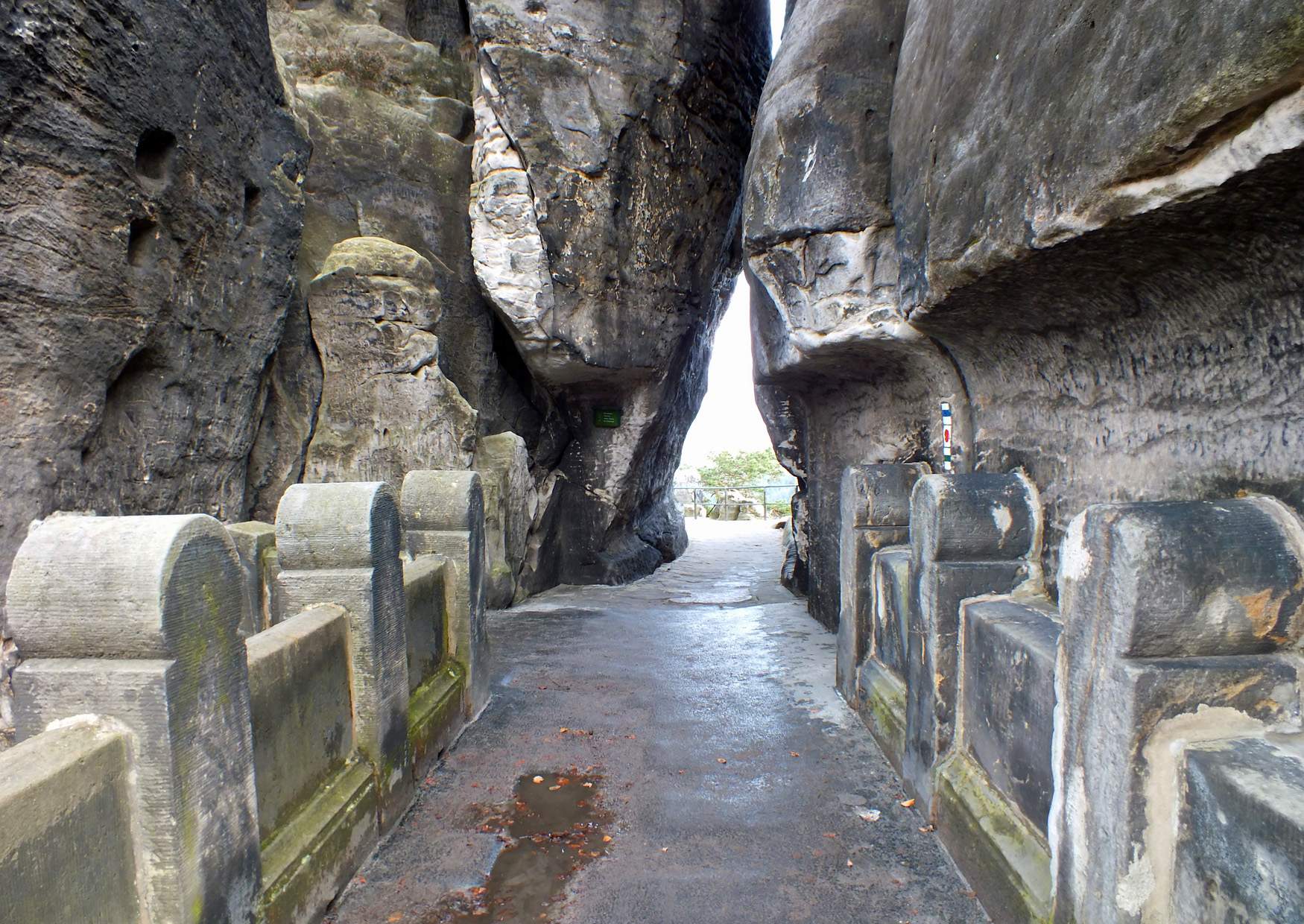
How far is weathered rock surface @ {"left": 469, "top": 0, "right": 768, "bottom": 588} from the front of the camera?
8.60m

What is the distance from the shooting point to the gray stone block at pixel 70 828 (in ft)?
4.99

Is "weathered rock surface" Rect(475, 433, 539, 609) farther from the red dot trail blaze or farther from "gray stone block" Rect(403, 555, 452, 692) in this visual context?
the red dot trail blaze

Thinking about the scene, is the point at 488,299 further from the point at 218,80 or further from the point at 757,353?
the point at 218,80

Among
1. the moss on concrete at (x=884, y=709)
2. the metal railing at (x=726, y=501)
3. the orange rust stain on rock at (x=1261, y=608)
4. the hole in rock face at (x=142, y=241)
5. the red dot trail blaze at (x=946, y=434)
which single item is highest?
the hole in rock face at (x=142, y=241)

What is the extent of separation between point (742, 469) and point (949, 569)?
21.9 m

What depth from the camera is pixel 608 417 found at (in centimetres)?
1052

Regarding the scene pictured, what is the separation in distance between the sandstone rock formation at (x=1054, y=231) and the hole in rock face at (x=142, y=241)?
4345 mm

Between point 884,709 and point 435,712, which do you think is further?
point 884,709

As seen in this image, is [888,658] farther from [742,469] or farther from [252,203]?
[742,469]

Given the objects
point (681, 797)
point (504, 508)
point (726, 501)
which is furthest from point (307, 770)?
point (726, 501)

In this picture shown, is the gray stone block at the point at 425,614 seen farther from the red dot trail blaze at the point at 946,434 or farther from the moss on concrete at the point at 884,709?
the red dot trail blaze at the point at 946,434

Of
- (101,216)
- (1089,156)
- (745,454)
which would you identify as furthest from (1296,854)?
(745,454)

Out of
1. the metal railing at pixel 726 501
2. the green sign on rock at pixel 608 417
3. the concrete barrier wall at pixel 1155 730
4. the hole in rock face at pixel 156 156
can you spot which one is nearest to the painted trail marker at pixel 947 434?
the concrete barrier wall at pixel 1155 730

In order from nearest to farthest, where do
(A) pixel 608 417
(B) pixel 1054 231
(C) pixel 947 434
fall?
(B) pixel 1054 231 < (C) pixel 947 434 < (A) pixel 608 417
